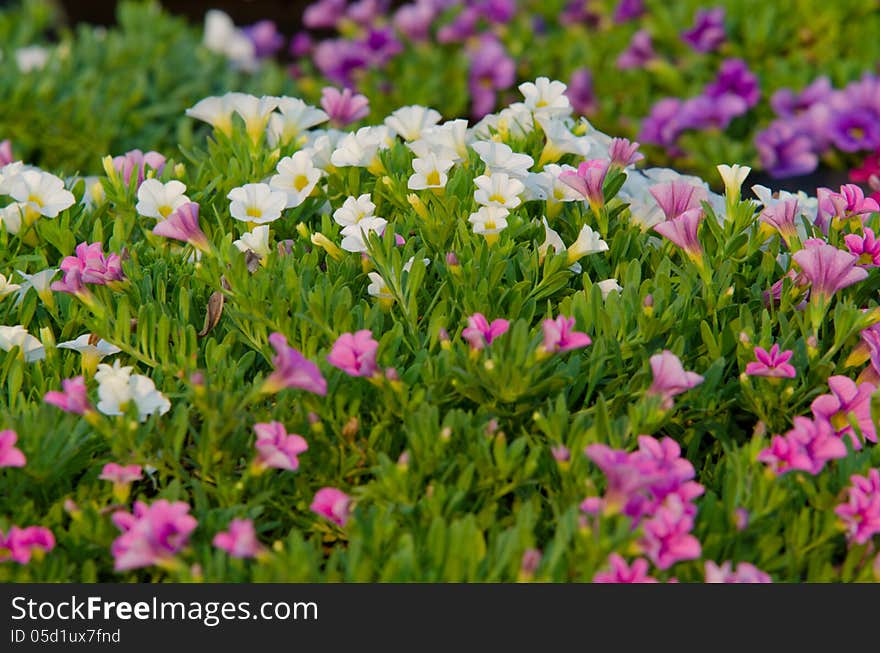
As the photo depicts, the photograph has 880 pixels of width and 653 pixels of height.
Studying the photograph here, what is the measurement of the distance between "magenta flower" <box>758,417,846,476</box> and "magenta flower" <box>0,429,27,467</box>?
1.44m

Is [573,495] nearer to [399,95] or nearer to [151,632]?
[151,632]

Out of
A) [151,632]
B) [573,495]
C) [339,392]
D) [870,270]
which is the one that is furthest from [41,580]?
[870,270]

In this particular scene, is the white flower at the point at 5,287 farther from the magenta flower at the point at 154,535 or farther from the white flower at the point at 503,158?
the white flower at the point at 503,158

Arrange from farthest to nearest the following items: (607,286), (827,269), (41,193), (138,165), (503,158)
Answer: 1. (138,165)
2. (41,193)
3. (503,158)
4. (607,286)
5. (827,269)

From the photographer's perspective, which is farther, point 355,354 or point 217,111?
point 217,111

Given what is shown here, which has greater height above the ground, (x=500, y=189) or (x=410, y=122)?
(x=410, y=122)

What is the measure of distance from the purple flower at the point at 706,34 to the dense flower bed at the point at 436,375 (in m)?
2.68

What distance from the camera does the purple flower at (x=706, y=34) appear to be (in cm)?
558

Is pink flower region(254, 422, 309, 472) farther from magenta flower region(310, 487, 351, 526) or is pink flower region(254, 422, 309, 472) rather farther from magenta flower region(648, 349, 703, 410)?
magenta flower region(648, 349, 703, 410)

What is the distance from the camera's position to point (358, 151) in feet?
10.0

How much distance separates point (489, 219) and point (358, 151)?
0.51 m

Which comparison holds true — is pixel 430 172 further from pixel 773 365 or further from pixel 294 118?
pixel 773 365

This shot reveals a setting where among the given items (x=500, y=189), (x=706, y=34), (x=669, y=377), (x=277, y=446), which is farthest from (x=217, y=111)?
(x=706, y=34)

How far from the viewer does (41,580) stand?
2201mm
